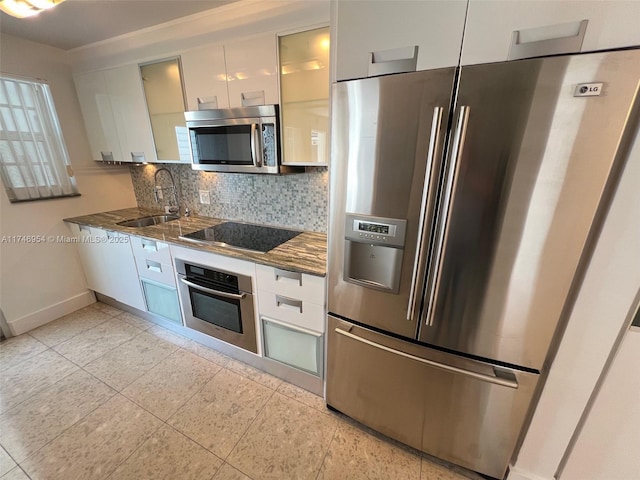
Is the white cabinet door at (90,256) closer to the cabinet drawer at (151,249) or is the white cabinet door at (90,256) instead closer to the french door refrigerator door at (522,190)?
the cabinet drawer at (151,249)

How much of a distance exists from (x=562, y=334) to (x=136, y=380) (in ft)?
8.03

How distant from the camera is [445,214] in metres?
0.94

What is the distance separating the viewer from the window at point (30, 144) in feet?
6.52

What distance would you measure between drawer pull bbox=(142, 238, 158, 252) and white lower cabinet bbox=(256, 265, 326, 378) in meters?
0.95

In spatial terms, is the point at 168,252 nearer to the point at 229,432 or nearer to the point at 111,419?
the point at 111,419

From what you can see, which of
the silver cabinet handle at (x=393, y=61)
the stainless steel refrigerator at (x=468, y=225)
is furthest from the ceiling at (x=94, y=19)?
the stainless steel refrigerator at (x=468, y=225)

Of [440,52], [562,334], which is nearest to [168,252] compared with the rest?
[440,52]

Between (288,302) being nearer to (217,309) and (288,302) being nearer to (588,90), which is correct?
(217,309)

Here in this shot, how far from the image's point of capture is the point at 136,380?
70.9 inches

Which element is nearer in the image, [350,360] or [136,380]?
[350,360]

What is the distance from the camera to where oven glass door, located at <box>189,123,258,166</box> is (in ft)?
5.33

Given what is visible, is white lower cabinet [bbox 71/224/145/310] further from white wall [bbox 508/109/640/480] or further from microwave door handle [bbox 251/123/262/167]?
white wall [bbox 508/109/640/480]

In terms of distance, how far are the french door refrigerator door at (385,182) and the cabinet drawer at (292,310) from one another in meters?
0.31

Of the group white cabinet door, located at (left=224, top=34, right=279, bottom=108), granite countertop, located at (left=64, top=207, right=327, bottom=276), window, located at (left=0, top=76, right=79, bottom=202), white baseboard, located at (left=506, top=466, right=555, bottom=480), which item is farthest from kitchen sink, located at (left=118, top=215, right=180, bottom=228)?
white baseboard, located at (left=506, top=466, right=555, bottom=480)
